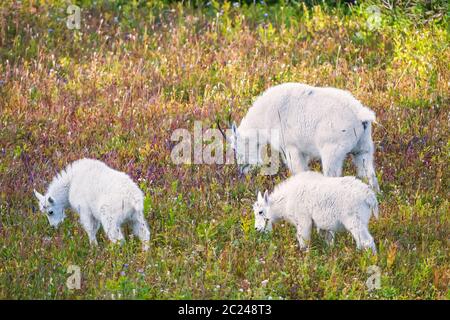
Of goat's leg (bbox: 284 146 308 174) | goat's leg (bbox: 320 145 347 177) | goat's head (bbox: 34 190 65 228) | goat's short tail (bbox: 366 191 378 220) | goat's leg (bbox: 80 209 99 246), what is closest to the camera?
goat's short tail (bbox: 366 191 378 220)

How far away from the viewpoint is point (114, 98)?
11.7 metres

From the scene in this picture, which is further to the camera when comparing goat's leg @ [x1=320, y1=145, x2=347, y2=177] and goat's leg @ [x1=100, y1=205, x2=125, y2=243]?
goat's leg @ [x1=320, y1=145, x2=347, y2=177]

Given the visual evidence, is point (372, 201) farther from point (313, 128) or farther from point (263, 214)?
point (313, 128)

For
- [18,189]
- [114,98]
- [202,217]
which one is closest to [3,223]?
[18,189]

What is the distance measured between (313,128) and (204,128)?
226 cm

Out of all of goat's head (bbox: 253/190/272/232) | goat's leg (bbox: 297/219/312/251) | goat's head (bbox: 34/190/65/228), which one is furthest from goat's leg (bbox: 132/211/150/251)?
goat's leg (bbox: 297/219/312/251)

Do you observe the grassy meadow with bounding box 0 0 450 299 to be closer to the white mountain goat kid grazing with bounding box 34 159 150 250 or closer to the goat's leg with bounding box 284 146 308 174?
the white mountain goat kid grazing with bounding box 34 159 150 250

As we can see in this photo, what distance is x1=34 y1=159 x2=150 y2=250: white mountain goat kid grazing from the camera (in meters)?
7.79

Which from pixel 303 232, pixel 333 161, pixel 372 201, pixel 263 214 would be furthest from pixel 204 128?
pixel 372 201

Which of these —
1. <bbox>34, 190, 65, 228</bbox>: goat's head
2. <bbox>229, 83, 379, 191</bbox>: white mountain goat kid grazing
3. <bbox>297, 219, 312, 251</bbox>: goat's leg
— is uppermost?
<bbox>229, 83, 379, 191</bbox>: white mountain goat kid grazing

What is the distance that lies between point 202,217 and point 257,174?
1.32m

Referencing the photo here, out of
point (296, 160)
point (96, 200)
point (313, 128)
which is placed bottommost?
point (96, 200)

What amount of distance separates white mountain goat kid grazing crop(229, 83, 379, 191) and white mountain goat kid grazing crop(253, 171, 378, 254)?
0.61m

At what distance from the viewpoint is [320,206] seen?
7.81 metres
